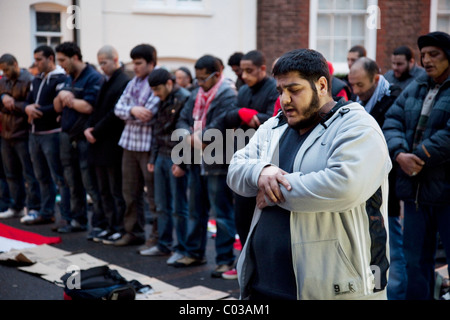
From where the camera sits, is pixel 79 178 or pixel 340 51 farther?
pixel 340 51

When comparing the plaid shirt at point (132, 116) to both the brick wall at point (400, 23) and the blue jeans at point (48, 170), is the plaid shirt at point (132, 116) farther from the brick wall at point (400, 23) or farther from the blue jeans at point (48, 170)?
the brick wall at point (400, 23)

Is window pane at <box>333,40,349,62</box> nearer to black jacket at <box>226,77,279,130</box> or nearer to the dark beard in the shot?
black jacket at <box>226,77,279,130</box>

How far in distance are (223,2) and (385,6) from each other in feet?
13.4

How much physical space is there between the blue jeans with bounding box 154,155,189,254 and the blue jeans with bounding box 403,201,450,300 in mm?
2590

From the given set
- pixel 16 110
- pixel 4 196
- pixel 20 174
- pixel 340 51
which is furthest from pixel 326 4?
pixel 4 196

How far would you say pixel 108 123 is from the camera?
6.95 metres

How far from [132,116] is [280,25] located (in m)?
8.38

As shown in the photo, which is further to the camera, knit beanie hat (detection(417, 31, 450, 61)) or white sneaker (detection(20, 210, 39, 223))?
white sneaker (detection(20, 210, 39, 223))

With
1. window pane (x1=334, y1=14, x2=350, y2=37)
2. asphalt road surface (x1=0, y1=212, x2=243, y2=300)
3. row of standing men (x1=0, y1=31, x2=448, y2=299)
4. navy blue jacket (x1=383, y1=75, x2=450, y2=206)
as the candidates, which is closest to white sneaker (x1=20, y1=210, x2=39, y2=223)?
row of standing men (x1=0, y1=31, x2=448, y2=299)

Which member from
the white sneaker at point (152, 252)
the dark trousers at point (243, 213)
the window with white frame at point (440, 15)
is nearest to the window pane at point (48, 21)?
the white sneaker at point (152, 252)

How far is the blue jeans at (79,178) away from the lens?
7406 mm

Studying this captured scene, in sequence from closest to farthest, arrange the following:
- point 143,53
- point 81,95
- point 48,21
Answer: point 143,53
point 81,95
point 48,21

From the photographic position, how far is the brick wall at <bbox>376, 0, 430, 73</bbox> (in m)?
14.1

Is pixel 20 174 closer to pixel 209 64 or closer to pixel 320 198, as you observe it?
pixel 209 64
